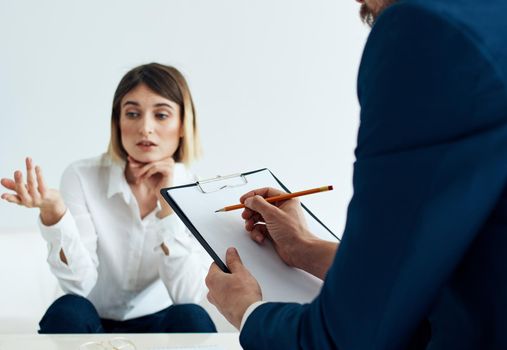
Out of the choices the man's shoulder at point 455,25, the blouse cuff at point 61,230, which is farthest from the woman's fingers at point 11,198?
the man's shoulder at point 455,25

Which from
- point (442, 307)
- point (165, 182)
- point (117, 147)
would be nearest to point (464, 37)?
point (442, 307)

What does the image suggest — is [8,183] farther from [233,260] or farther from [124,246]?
[233,260]

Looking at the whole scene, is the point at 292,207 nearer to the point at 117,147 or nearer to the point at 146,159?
the point at 146,159

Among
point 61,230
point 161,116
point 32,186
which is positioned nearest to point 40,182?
point 32,186

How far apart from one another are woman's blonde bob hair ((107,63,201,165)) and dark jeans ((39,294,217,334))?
18.8 inches

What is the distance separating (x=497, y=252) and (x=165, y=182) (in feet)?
4.76

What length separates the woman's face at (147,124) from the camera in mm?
2037

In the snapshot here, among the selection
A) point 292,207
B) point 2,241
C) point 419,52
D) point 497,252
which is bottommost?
point 2,241

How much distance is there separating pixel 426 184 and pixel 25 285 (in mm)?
1894

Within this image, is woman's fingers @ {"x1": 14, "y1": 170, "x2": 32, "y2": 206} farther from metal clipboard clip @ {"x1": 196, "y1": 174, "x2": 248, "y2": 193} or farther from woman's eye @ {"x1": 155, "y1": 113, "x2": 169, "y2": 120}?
metal clipboard clip @ {"x1": 196, "y1": 174, "x2": 248, "y2": 193}

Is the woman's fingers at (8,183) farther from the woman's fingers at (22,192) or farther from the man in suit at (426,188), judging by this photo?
the man in suit at (426,188)

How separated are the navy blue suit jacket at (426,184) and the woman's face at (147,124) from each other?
139 cm

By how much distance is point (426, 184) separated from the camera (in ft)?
2.08

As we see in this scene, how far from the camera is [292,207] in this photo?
1.14m
